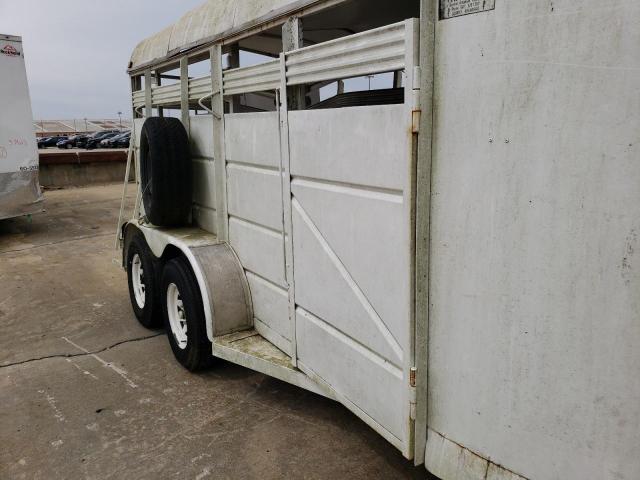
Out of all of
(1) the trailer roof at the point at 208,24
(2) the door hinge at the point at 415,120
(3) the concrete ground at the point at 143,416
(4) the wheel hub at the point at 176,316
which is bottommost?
(3) the concrete ground at the point at 143,416

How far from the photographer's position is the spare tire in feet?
14.8

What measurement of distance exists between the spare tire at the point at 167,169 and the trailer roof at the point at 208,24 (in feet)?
2.22

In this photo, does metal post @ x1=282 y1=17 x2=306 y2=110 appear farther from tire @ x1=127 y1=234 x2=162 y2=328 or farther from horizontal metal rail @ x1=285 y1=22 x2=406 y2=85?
tire @ x1=127 y1=234 x2=162 y2=328

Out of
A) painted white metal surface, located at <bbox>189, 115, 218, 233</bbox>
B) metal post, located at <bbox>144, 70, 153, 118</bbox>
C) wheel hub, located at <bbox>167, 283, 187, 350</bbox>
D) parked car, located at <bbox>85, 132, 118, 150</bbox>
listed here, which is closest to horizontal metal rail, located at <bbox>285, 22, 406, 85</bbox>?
painted white metal surface, located at <bbox>189, 115, 218, 233</bbox>

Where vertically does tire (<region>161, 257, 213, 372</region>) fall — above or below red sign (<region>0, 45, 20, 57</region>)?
below

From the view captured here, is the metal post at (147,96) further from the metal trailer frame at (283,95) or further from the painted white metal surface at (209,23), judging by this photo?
the painted white metal surface at (209,23)

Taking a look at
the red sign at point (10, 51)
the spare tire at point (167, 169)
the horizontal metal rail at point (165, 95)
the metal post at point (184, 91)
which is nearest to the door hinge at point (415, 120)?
the spare tire at point (167, 169)

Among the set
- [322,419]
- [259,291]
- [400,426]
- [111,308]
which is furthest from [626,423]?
[111,308]

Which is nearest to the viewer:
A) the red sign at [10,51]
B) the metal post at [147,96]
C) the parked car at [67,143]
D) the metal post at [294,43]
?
the metal post at [294,43]

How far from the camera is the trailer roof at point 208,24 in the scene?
10.5 feet

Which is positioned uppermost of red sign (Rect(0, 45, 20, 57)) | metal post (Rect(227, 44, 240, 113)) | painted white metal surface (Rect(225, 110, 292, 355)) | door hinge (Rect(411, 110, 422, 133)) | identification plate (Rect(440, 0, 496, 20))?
red sign (Rect(0, 45, 20, 57))

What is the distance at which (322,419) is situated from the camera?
142 inches

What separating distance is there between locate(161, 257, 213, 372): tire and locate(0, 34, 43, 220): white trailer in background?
277 inches

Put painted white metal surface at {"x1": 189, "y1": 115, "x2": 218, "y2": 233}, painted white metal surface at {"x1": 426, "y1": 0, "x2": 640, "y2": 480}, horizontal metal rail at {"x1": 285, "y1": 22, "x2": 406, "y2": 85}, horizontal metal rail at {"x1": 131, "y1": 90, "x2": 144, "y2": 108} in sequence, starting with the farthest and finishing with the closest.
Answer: horizontal metal rail at {"x1": 131, "y1": 90, "x2": 144, "y2": 108} → painted white metal surface at {"x1": 189, "y1": 115, "x2": 218, "y2": 233} → horizontal metal rail at {"x1": 285, "y1": 22, "x2": 406, "y2": 85} → painted white metal surface at {"x1": 426, "y1": 0, "x2": 640, "y2": 480}
